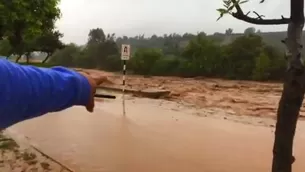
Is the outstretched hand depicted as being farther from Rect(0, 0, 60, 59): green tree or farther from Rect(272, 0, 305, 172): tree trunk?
Rect(0, 0, 60, 59): green tree

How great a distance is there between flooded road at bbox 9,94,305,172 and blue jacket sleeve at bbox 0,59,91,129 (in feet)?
16.8

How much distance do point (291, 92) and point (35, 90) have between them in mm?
1164

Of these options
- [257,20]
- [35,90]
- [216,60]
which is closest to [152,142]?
[257,20]

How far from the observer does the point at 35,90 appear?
0.93m

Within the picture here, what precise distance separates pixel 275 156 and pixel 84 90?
114 cm

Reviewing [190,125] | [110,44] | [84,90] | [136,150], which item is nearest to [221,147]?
[136,150]

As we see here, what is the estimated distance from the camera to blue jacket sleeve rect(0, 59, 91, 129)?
0.89 metres

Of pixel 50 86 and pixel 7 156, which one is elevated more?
pixel 50 86

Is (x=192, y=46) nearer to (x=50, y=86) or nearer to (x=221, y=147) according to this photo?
(x=221, y=147)

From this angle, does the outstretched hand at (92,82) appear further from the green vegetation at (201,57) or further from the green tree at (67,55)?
the green tree at (67,55)

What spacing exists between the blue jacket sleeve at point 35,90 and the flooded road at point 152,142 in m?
5.11

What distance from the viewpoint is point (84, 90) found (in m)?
1.10

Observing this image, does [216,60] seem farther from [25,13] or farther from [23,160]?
[23,160]

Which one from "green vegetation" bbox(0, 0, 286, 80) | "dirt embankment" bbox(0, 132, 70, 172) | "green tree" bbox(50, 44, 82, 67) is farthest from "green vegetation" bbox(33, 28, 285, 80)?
"dirt embankment" bbox(0, 132, 70, 172)
